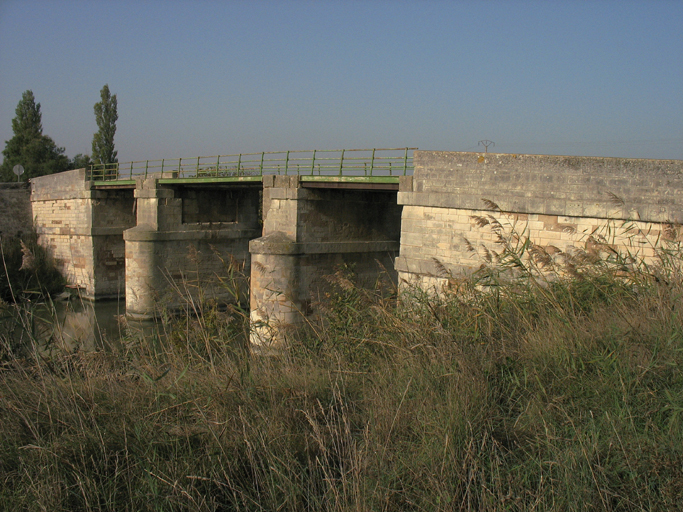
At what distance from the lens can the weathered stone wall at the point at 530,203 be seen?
27.6 ft

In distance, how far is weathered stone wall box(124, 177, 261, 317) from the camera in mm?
18984

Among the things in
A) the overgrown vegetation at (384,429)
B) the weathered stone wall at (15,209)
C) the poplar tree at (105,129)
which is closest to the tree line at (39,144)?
the poplar tree at (105,129)

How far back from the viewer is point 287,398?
3.37 metres

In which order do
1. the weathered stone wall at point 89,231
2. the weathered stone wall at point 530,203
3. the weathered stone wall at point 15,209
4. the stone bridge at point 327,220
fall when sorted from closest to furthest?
the weathered stone wall at point 530,203 < the stone bridge at point 327,220 < the weathered stone wall at point 89,231 < the weathered stone wall at point 15,209

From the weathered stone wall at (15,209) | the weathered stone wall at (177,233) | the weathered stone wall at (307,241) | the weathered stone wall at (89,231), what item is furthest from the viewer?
the weathered stone wall at (15,209)

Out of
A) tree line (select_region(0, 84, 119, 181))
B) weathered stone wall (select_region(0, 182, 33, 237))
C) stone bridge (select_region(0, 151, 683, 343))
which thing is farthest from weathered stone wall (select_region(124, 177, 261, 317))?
tree line (select_region(0, 84, 119, 181))

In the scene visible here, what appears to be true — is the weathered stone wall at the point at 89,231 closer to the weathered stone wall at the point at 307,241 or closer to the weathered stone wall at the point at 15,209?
the weathered stone wall at the point at 15,209

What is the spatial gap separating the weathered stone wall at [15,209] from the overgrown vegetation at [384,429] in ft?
81.9

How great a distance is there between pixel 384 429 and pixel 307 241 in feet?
36.8

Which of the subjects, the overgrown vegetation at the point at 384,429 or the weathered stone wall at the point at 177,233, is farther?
the weathered stone wall at the point at 177,233

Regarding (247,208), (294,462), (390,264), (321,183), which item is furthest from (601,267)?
(247,208)

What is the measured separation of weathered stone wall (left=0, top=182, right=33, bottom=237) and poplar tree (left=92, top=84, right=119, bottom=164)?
14.6m

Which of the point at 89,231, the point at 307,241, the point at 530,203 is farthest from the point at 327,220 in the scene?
the point at 89,231

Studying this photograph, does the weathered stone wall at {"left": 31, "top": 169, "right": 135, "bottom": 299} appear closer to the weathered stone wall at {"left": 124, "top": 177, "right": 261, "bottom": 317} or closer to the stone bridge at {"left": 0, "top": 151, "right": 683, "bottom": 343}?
the stone bridge at {"left": 0, "top": 151, "right": 683, "bottom": 343}
